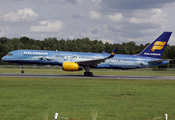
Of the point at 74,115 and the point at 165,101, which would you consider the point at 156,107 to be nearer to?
the point at 165,101

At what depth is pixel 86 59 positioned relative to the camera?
128ft

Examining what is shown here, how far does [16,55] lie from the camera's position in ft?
124

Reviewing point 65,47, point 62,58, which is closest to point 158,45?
point 62,58

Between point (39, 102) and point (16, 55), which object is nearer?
point (39, 102)

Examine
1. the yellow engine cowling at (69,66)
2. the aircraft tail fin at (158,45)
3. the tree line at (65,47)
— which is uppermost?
the tree line at (65,47)

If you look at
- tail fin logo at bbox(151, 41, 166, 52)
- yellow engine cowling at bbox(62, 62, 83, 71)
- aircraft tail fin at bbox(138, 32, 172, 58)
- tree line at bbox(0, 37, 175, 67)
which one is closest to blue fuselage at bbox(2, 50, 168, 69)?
aircraft tail fin at bbox(138, 32, 172, 58)

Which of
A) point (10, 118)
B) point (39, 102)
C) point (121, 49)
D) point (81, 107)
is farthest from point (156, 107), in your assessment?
point (121, 49)

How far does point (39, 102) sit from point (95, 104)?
3.45m

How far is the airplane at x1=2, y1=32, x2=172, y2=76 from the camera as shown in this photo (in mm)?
37188

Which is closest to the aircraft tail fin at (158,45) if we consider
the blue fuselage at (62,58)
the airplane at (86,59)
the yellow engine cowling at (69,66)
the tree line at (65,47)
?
the airplane at (86,59)

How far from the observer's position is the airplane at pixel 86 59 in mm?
37188

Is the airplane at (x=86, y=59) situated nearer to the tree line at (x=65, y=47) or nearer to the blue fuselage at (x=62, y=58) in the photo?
the blue fuselage at (x=62, y=58)

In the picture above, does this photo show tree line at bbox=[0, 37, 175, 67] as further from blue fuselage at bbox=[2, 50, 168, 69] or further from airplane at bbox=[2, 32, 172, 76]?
blue fuselage at bbox=[2, 50, 168, 69]

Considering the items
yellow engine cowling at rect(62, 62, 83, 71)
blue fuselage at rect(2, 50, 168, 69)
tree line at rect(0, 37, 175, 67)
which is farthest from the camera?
tree line at rect(0, 37, 175, 67)
